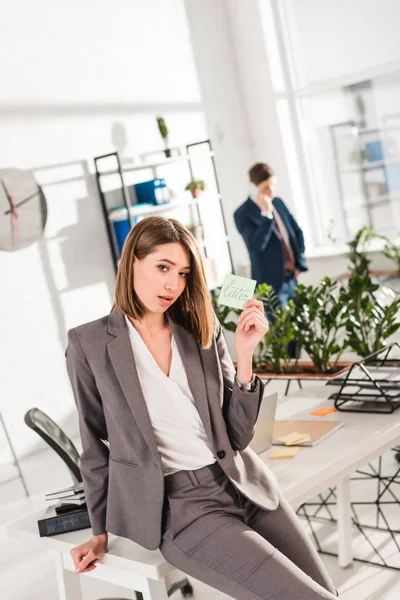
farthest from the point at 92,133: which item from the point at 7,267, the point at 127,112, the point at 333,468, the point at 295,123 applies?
the point at 333,468

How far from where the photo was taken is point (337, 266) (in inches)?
275

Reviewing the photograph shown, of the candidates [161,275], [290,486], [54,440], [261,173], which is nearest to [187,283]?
[161,275]

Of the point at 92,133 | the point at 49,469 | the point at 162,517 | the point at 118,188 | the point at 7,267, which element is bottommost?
the point at 49,469

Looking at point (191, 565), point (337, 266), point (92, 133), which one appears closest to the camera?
point (191, 565)

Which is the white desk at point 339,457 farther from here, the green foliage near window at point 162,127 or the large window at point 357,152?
the large window at point 357,152

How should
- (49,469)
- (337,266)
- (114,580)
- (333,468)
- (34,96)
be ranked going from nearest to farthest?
1. (114,580)
2. (333,468)
3. (49,469)
4. (34,96)
5. (337,266)

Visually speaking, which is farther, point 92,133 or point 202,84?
point 202,84

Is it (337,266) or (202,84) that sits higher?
(202,84)

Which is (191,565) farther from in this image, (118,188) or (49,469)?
(118,188)

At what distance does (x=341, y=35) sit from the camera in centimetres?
698

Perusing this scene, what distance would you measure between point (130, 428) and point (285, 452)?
69cm

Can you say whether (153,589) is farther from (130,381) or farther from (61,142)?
(61,142)

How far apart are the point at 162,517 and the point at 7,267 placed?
3.83m

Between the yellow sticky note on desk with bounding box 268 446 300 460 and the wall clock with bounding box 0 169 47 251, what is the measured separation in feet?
11.3
